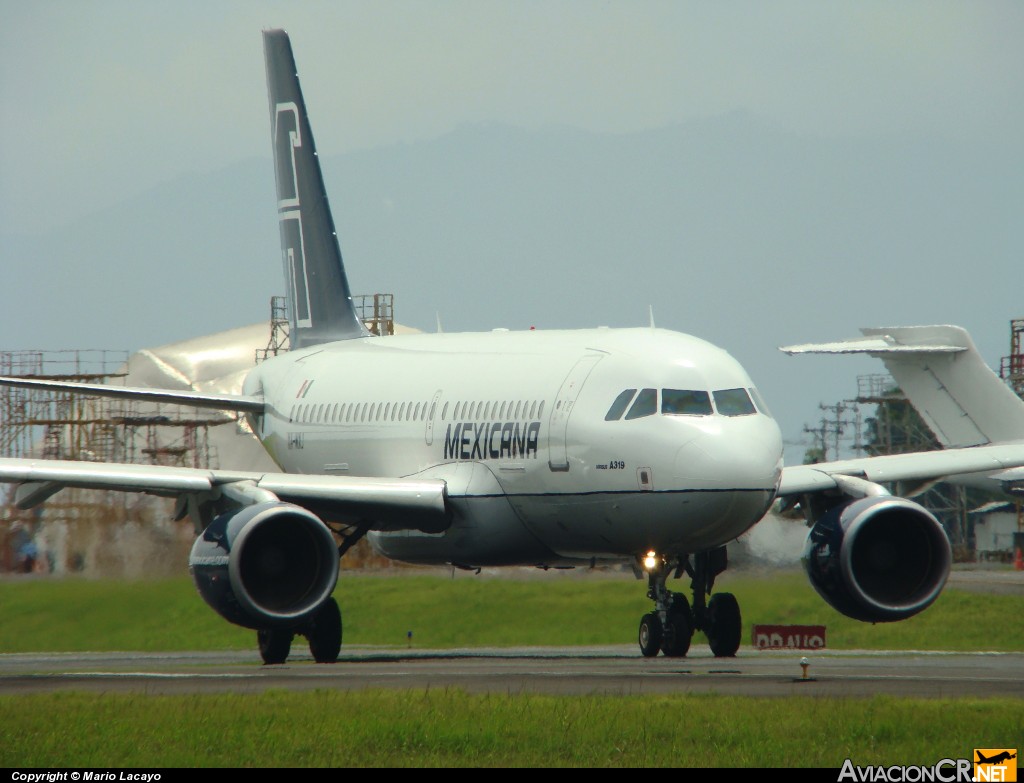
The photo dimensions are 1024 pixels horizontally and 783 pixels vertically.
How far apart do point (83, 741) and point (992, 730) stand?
7.25 meters

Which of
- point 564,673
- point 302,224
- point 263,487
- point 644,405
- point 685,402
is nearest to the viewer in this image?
point 564,673

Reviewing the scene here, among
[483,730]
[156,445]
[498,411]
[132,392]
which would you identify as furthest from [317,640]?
[156,445]

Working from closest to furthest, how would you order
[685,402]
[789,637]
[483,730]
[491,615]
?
[483,730] < [685,402] < [789,637] < [491,615]

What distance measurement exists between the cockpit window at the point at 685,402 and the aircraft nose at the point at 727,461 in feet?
2.00

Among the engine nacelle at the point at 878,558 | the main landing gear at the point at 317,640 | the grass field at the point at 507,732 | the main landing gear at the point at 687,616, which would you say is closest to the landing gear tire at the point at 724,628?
the main landing gear at the point at 687,616

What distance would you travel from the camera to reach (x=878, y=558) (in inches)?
982

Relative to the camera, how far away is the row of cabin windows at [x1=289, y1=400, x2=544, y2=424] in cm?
2602

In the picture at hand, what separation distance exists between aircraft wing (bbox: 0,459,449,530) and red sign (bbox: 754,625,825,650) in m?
4.92

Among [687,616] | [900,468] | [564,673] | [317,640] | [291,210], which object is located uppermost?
[291,210]

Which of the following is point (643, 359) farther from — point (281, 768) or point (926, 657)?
point (281, 768)

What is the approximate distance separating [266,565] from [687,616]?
6.02m

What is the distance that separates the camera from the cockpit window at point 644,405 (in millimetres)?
23625

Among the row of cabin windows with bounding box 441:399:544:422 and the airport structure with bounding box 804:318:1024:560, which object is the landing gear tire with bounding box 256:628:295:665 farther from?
the airport structure with bounding box 804:318:1024:560

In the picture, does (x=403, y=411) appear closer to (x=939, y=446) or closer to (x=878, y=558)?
(x=878, y=558)
